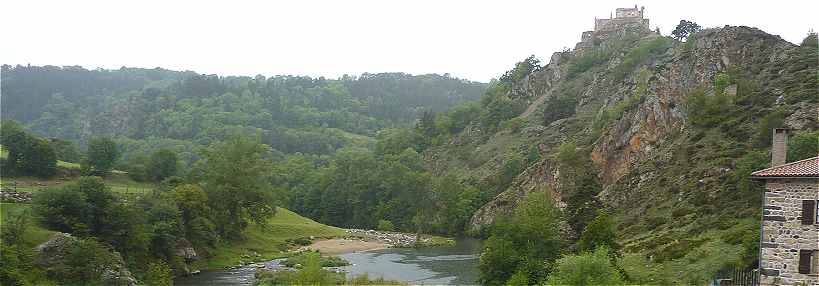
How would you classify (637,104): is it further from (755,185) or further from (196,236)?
(196,236)

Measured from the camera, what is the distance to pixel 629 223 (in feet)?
196

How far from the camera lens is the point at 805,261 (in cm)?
2950

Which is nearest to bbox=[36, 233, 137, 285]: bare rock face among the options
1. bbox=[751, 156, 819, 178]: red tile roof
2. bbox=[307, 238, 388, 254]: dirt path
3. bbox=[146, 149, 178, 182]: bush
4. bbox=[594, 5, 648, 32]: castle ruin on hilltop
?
bbox=[307, 238, 388, 254]: dirt path

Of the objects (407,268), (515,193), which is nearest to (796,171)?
(407,268)

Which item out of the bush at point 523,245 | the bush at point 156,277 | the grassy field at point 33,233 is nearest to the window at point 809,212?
the bush at point 523,245

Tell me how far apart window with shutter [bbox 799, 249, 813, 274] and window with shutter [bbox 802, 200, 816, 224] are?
125 centimetres

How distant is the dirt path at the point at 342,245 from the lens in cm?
7970

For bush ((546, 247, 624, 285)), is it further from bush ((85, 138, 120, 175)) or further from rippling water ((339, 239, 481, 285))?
bush ((85, 138, 120, 175))

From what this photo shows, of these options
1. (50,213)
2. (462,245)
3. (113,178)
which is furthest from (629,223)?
(113,178)

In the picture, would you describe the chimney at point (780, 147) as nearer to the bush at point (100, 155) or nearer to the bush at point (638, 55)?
the bush at point (100, 155)

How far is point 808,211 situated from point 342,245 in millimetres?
61766

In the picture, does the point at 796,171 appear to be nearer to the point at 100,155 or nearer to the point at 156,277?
the point at 156,277

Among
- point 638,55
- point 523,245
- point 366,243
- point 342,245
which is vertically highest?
point 638,55

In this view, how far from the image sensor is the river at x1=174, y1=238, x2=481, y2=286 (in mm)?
55438
